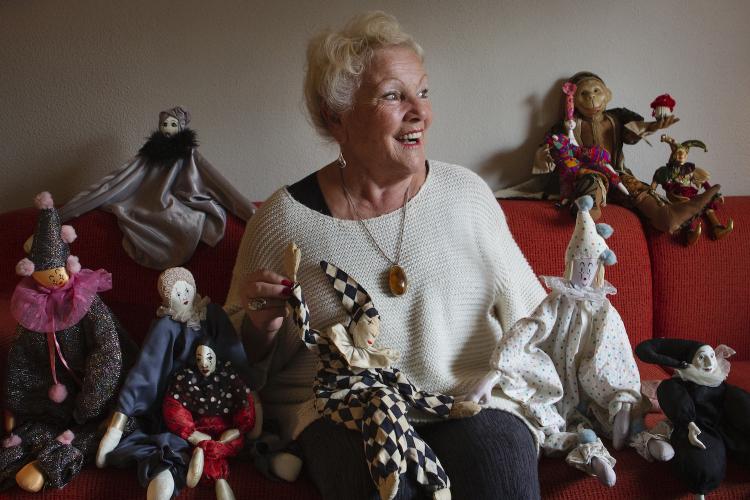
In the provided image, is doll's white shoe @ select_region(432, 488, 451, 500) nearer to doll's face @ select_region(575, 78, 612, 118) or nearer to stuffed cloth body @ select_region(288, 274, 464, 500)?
stuffed cloth body @ select_region(288, 274, 464, 500)

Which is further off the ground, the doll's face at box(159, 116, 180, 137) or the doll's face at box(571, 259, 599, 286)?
the doll's face at box(159, 116, 180, 137)

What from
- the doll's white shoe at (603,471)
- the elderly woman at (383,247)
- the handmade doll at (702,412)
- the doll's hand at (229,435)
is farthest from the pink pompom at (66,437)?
the handmade doll at (702,412)

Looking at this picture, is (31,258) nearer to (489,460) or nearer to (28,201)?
(28,201)

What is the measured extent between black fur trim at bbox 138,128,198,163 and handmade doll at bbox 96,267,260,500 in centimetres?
46

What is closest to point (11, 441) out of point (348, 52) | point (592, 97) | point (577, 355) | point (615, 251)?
point (348, 52)

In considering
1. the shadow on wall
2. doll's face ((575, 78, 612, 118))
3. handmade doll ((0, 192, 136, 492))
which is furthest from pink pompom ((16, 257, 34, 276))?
doll's face ((575, 78, 612, 118))

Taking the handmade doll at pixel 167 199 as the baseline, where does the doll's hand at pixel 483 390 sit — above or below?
below

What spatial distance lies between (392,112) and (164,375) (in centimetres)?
71

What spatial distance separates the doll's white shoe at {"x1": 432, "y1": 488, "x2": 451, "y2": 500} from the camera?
1.11 metres

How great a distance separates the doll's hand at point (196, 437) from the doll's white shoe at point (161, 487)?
0.30 feet

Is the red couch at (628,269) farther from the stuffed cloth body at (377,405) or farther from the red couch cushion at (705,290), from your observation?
the stuffed cloth body at (377,405)

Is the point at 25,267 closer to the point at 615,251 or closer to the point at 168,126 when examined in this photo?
the point at 168,126

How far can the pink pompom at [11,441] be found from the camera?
126cm

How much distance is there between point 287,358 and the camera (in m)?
1.44
